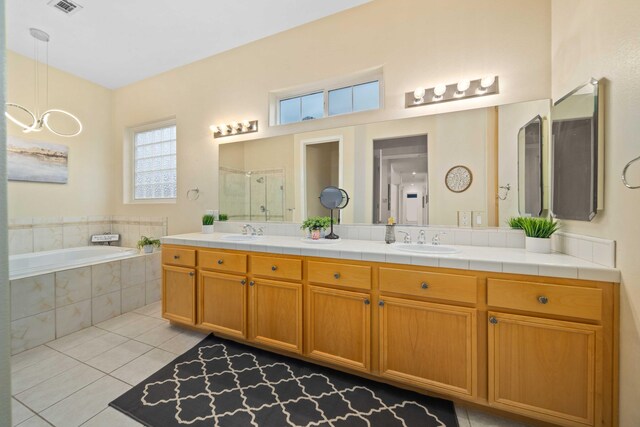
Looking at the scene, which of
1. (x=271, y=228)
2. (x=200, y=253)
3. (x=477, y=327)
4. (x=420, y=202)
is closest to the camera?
(x=477, y=327)

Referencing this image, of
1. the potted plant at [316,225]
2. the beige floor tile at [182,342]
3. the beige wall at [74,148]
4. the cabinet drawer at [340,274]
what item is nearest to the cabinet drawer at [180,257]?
the beige floor tile at [182,342]

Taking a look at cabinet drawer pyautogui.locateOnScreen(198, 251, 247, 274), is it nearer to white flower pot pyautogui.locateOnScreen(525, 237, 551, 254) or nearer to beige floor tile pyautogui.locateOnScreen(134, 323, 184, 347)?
beige floor tile pyautogui.locateOnScreen(134, 323, 184, 347)

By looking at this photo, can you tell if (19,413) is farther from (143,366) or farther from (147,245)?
(147,245)

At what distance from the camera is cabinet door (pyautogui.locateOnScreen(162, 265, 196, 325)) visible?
2346 mm

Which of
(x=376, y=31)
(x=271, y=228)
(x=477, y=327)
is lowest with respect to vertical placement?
(x=477, y=327)

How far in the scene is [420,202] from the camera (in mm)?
2111

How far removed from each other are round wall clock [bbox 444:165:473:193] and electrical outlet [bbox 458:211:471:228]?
166 millimetres

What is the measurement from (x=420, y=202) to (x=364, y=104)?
40.7 inches

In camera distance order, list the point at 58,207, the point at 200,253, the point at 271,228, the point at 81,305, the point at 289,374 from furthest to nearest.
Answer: the point at 58,207, the point at 271,228, the point at 81,305, the point at 200,253, the point at 289,374

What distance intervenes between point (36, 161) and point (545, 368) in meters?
5.07

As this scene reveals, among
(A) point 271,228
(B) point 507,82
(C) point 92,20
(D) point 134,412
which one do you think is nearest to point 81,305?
(D) point 134,412

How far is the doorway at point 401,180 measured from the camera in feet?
6.89

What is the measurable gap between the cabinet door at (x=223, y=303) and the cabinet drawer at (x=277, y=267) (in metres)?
0.17

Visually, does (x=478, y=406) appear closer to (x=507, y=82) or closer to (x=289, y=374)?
(x=289, y=374)
